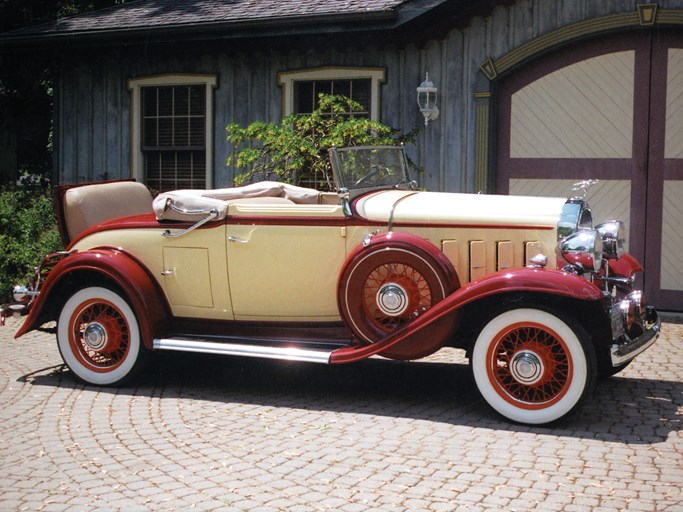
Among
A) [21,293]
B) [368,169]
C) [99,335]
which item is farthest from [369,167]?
[21,293]

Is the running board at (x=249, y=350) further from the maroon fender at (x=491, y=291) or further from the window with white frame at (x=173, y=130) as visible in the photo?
the window with white frame at (x=173, y=130)

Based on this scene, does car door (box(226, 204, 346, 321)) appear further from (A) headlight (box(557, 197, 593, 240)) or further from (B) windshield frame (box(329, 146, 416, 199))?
(A) headlight (box(557, 197, 593, 240))

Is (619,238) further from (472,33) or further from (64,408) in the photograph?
(472,33)

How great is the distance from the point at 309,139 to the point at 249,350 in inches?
175

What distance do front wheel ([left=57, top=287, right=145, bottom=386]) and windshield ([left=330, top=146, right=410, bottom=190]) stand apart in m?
1.75

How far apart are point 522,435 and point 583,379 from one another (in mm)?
462

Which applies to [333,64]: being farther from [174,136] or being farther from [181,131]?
[174,136]

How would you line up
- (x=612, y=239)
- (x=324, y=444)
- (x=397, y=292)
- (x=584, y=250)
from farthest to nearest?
(x=612, y=239) → (x=397, y=292) → (x=584, y=250) → (x=324, y=444)

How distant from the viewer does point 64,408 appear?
5715 millimetres

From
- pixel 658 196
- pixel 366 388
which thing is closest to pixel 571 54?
pixel 658 196

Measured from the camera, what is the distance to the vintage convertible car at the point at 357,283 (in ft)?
17.1

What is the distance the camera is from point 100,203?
6.88m

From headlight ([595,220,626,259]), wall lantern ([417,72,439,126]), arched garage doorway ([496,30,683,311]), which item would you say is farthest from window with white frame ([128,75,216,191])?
headlight ([595,220,626,259])

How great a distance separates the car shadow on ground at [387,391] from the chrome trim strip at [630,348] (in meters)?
0.40
